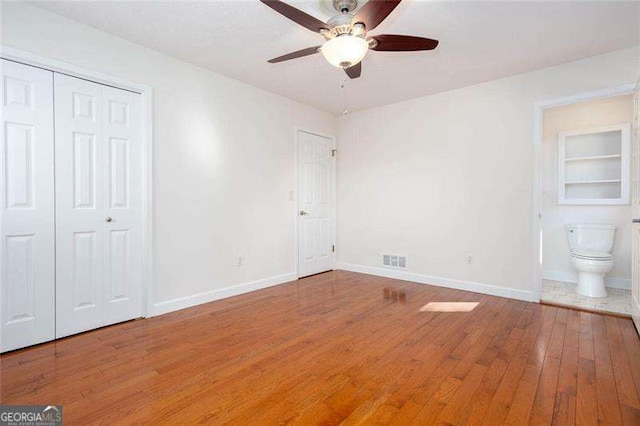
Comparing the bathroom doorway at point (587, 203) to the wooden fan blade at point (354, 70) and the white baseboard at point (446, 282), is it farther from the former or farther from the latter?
the wooden fan blade at point (354, 70)

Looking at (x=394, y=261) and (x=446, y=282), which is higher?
(x=394, y=261)

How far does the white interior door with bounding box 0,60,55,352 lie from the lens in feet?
7.43

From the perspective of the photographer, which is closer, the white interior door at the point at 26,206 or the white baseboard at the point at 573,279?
the white interior door at the point at 26,206

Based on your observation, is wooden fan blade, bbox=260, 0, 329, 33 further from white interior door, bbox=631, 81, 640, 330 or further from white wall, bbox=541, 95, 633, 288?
white wall, bbox=541, 95, 633, 288

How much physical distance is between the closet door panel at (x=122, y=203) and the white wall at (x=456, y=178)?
3119mm

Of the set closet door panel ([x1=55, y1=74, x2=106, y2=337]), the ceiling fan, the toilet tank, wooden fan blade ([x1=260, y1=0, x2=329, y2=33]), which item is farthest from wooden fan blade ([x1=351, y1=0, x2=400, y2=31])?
the toilet tank

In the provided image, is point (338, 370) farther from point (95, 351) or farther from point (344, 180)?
point (344, 180)

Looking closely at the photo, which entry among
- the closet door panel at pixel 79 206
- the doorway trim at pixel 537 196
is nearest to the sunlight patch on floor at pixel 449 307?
the doorway trim at pixel 537 196

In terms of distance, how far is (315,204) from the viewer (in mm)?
4898

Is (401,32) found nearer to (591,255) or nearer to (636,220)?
(636,220)

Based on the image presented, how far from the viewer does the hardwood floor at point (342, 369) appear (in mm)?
1630

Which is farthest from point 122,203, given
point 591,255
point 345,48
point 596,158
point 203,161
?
point 596,158

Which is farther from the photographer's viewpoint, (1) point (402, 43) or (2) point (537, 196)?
(2) point (537, 196)

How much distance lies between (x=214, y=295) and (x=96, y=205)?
151cm
